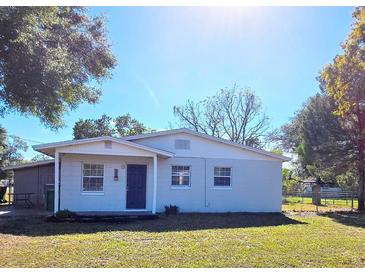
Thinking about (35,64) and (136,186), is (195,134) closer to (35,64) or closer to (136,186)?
(136,186)

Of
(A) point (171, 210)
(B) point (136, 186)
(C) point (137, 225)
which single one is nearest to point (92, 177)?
(B) point (136, 186)

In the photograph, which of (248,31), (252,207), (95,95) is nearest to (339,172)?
(252,207)

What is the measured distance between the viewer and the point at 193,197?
19.2m

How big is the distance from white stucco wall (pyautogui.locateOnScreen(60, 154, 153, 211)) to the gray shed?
16.4ft

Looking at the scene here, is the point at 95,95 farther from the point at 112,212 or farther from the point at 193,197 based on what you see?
the point at 193,197

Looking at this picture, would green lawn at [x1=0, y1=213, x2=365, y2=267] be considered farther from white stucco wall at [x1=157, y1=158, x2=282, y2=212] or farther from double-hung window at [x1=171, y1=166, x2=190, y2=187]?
double-hung window at [x1=171, y1=166, x2=190, y2=187]

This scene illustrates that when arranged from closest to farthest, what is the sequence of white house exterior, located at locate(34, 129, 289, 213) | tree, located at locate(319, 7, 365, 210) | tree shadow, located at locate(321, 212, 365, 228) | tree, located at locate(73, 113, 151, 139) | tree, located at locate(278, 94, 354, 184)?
tree, located at locate(319, 7, 365, 210) → tree shadow, located at locate(321, 212, 365, 228) → white house exterior, located at locate(34, 129, 289, 213) → tree, located at locate(278, 94, 354, 184) → tree, located at locate(73, 113, 151, 139)

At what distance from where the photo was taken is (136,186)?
733 inches

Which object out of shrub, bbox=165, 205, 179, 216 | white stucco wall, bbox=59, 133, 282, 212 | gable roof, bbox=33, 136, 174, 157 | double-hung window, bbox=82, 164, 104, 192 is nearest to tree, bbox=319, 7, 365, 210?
gable roof, bbox=33, 136, 174, 157

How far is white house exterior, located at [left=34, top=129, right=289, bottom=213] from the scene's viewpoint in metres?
17.5

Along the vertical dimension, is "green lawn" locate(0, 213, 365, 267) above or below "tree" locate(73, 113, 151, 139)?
below

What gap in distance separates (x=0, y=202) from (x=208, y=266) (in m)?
23.1

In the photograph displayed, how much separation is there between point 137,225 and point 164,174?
5170 mm

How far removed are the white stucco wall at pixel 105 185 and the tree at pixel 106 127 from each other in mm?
26718
